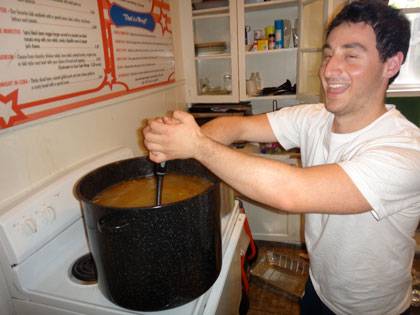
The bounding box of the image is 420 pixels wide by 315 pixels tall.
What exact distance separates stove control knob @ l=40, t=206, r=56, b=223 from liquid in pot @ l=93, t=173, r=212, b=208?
19cm

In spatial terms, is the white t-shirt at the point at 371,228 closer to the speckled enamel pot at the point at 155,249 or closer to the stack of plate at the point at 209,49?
the speckled enamel pot at the point at 155,249

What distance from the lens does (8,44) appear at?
2.71 ft

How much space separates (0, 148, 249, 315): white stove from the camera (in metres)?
0.77

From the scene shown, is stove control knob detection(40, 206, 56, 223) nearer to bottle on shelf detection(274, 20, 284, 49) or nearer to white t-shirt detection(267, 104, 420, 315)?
white t-shirt detection(267, 104, 420, 315)

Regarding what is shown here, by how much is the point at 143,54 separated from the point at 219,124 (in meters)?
0.76

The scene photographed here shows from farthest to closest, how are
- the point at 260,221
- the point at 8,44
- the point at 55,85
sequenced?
the point at 260,221
the point at 55,85
the point at 8,44

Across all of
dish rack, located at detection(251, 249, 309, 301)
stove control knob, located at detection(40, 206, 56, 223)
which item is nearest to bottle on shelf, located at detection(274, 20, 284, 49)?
dish rack, located at detection(251, 249, 309, 301)

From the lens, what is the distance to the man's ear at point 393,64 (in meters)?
0.85

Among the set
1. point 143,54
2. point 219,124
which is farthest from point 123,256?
point 143,54

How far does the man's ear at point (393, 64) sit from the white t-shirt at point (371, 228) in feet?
0.36

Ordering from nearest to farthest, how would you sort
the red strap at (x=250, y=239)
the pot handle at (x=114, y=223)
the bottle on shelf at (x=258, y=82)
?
the pot handle at (x=114, y=223) → the red strap at (x=250, y=239) → the bottle on shelf at (x=258, y=82)

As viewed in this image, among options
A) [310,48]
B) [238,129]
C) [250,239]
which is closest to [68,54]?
[238,129]

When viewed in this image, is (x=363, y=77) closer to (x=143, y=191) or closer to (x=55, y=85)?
(x=143, y=191)

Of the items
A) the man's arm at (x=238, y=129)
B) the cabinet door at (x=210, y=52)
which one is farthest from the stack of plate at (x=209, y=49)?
the man's arm at (x=238, y=129)
